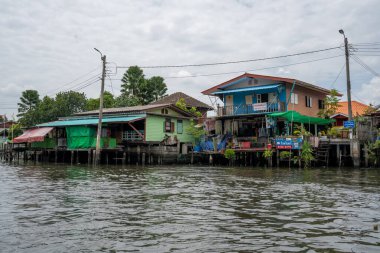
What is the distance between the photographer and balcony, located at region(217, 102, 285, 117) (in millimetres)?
31516

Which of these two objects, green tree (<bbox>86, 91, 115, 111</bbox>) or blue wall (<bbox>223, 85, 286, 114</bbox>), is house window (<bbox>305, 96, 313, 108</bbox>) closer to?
blue wall (<bbox>223, 85, 286, 114</bbox>)

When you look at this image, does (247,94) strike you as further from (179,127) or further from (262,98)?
(179,127)

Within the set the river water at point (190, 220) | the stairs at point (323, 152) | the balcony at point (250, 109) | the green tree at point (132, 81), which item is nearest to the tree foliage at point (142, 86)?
the green tree at point (132, 81)

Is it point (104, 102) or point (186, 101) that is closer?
point (186, 101)

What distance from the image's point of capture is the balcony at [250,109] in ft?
103

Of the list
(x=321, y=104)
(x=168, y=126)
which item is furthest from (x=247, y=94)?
(x=321, y=104)

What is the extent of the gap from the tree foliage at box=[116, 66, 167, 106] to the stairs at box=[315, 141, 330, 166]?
106 feet

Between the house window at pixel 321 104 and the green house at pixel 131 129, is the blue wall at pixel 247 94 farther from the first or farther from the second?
the house window at pixel 321 104

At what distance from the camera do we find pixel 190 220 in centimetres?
862

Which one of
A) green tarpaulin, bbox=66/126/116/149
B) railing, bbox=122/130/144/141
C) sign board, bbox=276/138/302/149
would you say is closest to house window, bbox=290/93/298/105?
sign board, bbox=276/138/302/149

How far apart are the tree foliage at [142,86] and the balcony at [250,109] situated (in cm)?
2298

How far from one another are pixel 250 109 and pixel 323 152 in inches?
303

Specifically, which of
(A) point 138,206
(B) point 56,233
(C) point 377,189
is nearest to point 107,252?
(B) point 56,233

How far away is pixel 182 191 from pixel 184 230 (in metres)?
6.13
